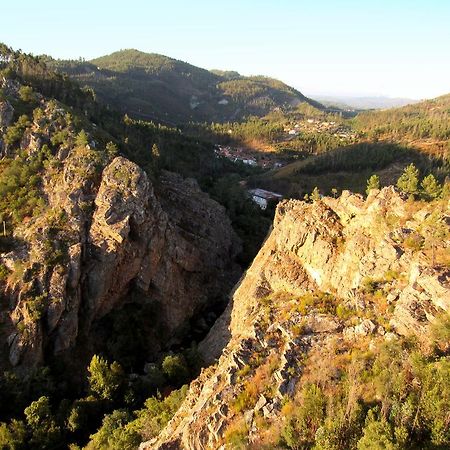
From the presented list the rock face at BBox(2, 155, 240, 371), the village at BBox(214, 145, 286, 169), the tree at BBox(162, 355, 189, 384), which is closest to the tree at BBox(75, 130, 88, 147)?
the rock face at BBox(2, 155, 240, 371)

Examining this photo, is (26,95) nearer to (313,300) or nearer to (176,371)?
(176,371)

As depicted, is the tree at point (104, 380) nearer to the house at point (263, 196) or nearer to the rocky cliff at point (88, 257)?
the rocky cliff at point (88, 257)


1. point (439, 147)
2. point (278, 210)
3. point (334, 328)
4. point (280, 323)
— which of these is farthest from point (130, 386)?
point (439, 147)

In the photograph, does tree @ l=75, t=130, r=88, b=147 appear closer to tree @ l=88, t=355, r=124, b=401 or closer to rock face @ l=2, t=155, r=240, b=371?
rock face @ l=2, t=155, r=240, b=371

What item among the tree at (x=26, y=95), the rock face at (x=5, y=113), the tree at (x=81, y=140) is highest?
the tree at (x=26, y=95)

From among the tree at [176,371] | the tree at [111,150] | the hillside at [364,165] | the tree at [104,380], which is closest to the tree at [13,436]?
the tree at [104,380]

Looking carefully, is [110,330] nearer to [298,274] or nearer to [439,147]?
[298,274]
